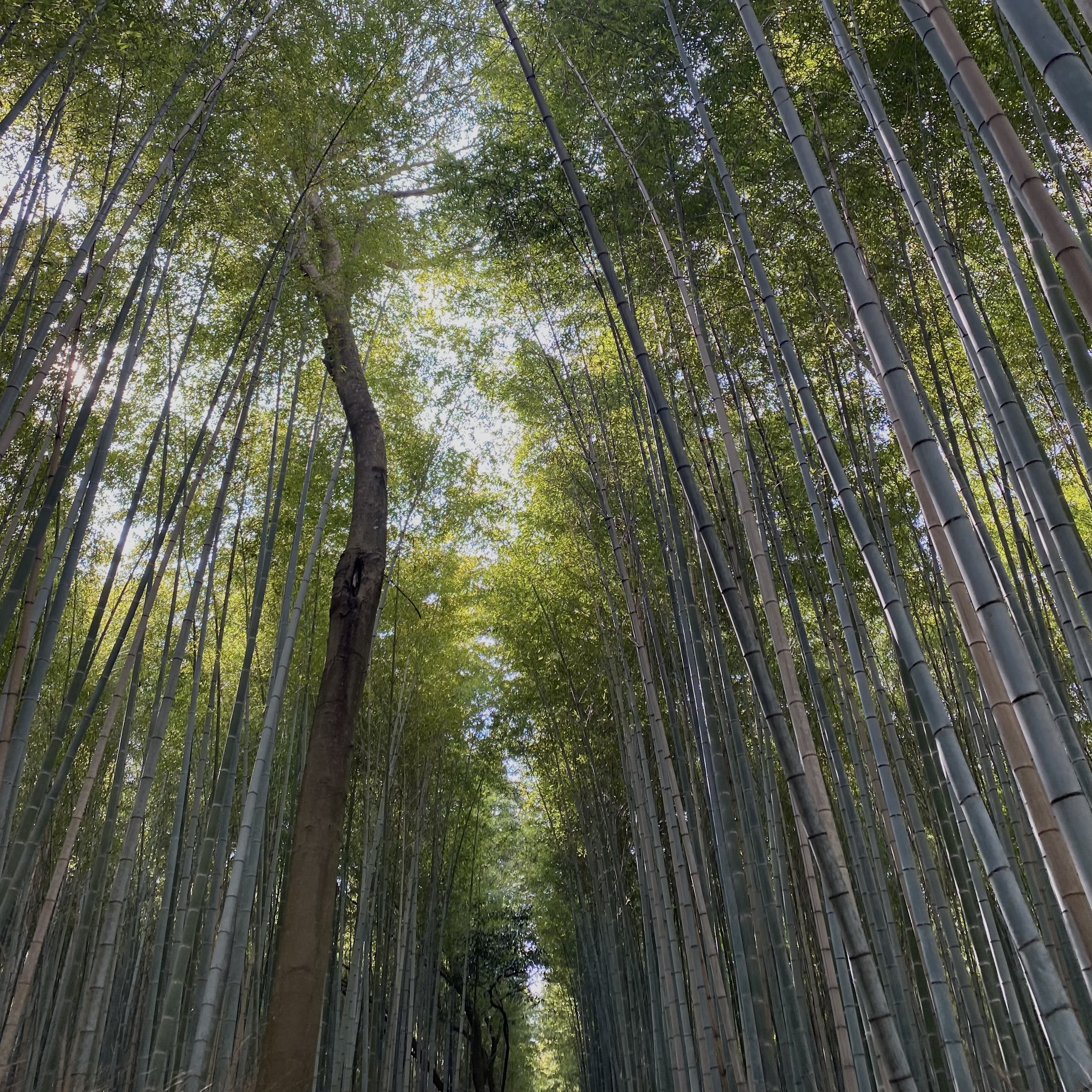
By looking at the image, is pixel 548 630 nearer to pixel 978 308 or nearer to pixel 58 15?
pixel 978 308

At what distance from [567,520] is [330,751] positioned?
2678 mm

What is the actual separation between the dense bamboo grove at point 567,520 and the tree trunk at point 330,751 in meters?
0.02

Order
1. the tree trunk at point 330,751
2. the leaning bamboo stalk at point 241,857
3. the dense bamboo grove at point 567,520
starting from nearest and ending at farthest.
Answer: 1. the dense bamboo grove at point 567,520
2. the leaning bamboo stalk at point 241,857
3. the tree trunk at point 330,751

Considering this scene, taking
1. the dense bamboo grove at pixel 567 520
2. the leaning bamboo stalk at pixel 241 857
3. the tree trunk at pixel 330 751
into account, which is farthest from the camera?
the tree trunk at pixel 330 751

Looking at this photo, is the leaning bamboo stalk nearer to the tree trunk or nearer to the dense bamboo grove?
the dense bamboo grove

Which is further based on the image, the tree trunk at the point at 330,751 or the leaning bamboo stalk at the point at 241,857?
the tree trunk at the point at 330,751

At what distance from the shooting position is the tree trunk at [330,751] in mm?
3439

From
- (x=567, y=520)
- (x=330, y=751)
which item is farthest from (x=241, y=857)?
(x=567, y=520)

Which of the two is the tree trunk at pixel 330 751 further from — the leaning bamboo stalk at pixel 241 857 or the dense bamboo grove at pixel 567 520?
the leaning bamboo stalk at pixel 241 857

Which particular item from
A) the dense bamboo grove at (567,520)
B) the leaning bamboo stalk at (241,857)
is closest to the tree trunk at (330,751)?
the dense bamboo grove at (567,520)

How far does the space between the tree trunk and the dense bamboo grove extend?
22 mm

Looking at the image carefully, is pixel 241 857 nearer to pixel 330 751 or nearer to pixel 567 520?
pixel 330 751

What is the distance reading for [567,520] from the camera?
242 inches

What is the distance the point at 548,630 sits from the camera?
669 centimetres
